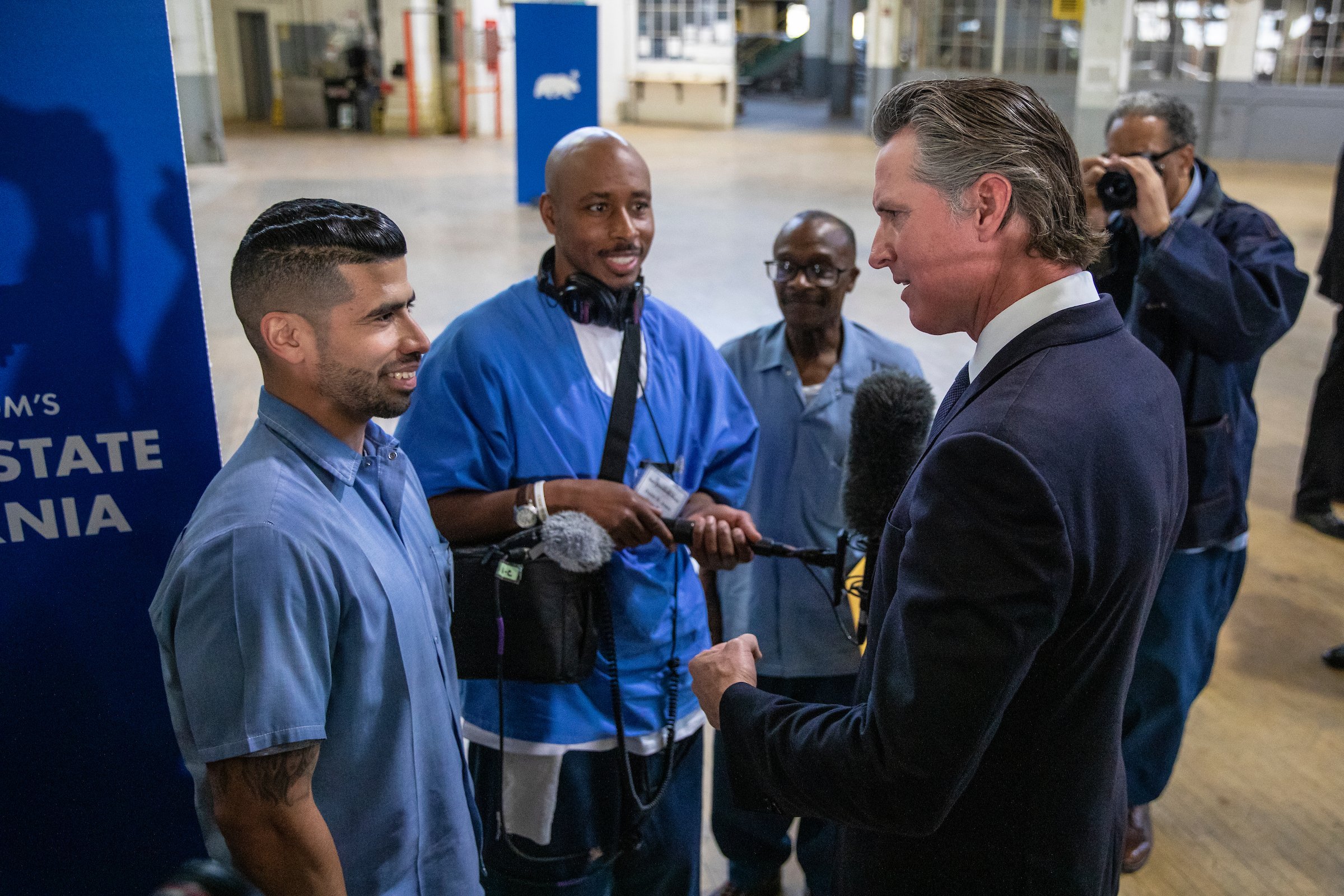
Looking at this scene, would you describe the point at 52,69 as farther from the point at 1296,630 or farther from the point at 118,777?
the point at 1296,630

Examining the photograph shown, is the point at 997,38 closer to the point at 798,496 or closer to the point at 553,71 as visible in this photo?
the point at 553,71

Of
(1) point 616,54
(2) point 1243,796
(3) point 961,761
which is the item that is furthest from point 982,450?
(1) point 616,54

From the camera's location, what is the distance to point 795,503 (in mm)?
2646

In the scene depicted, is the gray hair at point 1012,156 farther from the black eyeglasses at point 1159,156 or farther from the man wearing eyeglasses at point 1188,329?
the black eyeglasses at point 1159,156

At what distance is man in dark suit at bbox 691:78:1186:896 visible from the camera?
3.80 ft

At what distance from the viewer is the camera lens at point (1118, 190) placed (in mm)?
2641

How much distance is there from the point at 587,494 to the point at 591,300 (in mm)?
435

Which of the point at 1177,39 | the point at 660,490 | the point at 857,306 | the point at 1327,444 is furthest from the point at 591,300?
the point at 1177,39

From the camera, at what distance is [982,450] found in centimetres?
115

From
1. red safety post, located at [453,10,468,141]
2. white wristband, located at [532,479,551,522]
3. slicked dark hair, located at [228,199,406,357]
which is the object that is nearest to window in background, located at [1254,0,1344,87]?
red safety post, located at [453,10,468,141]

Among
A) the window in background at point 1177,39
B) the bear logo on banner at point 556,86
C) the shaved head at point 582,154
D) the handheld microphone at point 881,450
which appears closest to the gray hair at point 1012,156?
the handheld microphone at point 881,450

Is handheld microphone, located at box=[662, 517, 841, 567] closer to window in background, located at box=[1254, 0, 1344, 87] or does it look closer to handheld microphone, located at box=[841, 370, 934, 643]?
handheld microphone, located at box=[841, 370, 934, 643]

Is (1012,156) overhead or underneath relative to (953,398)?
overhead

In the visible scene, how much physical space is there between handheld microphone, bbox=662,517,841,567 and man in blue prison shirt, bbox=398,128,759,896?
0.08 ft
